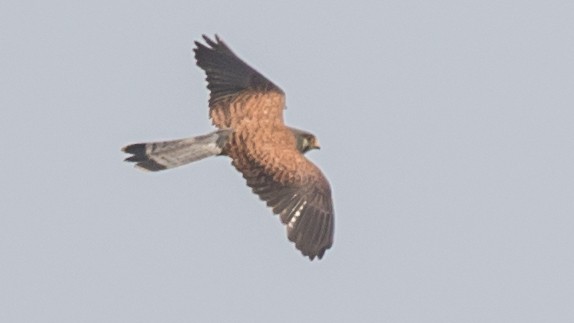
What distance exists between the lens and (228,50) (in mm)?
15742

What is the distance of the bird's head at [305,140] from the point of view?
588 inches

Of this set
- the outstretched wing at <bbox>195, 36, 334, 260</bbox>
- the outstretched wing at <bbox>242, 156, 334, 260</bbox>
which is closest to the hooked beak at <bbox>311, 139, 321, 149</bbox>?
the outstretched wing at <bbox>195, 36, 334, 260</bbox>

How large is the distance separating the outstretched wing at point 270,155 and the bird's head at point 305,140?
14cm

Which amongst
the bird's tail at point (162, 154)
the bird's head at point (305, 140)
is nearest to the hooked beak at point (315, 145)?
the bird's head at point (305, 140)

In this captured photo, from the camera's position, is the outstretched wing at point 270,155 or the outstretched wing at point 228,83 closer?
the outstretched wing at point 270,155

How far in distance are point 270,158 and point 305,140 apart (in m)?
0.80

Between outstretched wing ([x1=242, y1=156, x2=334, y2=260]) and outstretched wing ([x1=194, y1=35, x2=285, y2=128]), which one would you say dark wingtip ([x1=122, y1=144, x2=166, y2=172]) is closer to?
outstretched wing ([x1=242, y1=156, x2=334, y2=260])

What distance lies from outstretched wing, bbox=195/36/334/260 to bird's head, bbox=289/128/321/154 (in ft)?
0.46

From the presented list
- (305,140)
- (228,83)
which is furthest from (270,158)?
(228,83)

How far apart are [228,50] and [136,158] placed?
2021mm

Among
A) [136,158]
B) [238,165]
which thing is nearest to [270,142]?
[238,165]

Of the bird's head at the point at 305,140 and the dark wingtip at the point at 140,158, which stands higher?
the bird's head at the point at 305,140

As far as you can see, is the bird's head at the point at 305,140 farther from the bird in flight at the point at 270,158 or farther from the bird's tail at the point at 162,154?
the bird's tail at the point at 162,154

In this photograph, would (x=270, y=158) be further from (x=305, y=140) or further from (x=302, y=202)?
(x=305, y=140)
